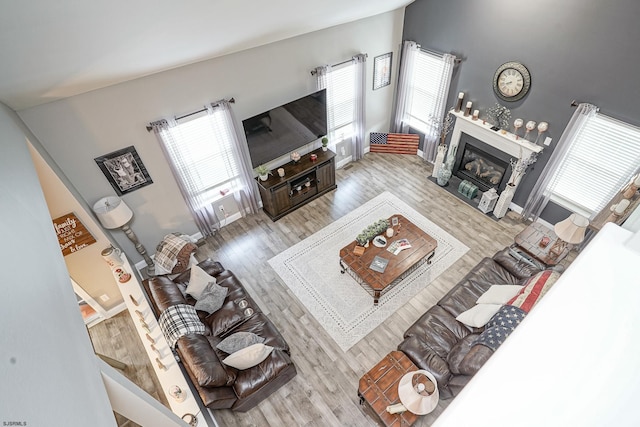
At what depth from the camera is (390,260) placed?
4.93m

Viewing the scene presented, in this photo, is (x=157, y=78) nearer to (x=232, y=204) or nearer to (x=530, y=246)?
(x=232, y=204)

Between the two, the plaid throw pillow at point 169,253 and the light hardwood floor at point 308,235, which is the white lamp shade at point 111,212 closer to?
the plaid throw pillow at point 169,253

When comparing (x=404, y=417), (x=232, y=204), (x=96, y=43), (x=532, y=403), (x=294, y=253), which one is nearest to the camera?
→ (x=532, y=403)

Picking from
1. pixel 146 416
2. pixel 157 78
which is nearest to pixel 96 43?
pixel 157 78

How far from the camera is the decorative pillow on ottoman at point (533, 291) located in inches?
133

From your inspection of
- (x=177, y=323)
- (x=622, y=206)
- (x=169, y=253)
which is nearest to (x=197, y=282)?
(x=177, y=323)

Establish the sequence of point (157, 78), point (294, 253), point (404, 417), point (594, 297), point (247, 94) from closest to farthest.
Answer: point (594, 297) < point (404, 417) < point (157, 78) < point (247, 94) < point (294, 253)

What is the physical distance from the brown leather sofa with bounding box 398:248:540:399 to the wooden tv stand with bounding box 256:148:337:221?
3233 mm

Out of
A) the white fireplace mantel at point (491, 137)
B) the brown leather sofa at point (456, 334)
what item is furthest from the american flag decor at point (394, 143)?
the brown leather sofa at point (456, 334)

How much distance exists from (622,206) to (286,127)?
16.5ft

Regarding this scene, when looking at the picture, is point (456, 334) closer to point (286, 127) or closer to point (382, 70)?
point (286, 127)

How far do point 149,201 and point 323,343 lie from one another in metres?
3.43

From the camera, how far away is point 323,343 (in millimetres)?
4598

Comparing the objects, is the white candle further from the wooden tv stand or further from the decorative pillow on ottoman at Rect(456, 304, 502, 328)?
the wooden tv stand
